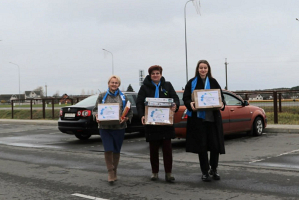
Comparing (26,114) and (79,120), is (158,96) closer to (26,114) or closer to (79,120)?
(79,120)

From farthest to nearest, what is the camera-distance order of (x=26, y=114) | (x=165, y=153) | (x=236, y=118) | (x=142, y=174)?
(x=26, y=114), (x=236, y=118), (x=142, y=174), (x=165, y=153)

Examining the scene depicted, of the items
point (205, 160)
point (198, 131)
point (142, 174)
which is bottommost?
point (142, 174)

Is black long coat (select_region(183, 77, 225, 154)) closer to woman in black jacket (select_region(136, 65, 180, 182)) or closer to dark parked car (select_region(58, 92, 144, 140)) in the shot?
woman in black jacket (select_region(136, 65, 180, 182))

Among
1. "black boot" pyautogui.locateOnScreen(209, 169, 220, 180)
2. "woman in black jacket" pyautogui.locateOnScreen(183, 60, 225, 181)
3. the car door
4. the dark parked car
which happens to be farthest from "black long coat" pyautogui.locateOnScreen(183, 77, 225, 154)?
the dark parked car

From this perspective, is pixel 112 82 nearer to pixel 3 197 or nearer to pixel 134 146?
pixel 3 197

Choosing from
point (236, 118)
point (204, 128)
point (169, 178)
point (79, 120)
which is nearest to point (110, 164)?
point (169, 178)

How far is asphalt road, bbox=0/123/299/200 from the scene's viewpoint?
573cm

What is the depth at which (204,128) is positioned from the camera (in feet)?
20.9

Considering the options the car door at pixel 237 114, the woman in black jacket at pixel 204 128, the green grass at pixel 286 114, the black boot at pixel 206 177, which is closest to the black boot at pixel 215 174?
the woman in black jacket at pixel 204 128

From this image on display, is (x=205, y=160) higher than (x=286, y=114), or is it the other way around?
(x=286, y=114)

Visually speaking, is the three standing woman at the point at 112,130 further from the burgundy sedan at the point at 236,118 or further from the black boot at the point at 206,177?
the burgundy sedan at the point at 236,118

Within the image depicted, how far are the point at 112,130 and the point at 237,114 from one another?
20.4 feet

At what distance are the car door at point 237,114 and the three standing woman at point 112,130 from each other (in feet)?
18.0

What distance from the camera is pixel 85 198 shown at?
5.55m
